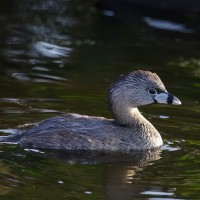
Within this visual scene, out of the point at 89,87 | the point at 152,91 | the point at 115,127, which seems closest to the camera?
the point at 115,127

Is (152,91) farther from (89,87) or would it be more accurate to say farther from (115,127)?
(89,87)

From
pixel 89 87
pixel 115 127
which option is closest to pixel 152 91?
pixel 115 127

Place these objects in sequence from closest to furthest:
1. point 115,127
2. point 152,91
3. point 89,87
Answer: point 115,127
point 152,91
point 89,87

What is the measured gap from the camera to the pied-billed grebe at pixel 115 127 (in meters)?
10.6

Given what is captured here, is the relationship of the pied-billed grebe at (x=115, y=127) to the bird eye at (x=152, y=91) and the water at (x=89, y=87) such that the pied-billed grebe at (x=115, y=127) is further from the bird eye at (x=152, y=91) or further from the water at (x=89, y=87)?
the water at (x=89, y=87)

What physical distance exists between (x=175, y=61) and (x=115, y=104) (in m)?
4.90

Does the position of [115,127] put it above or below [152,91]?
below

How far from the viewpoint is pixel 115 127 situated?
35.8 ft

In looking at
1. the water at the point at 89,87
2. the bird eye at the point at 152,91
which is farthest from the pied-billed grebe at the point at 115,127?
the water at the point at 89,87

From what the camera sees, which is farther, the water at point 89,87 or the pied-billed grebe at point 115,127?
the pied-billed grebe at point 115,127

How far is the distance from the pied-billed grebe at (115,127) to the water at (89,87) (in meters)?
0.23

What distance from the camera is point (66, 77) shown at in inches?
555

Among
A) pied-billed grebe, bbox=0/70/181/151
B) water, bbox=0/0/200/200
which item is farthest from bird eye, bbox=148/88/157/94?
water, bbox=0/0/200/200

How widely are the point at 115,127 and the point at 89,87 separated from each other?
256 cm
